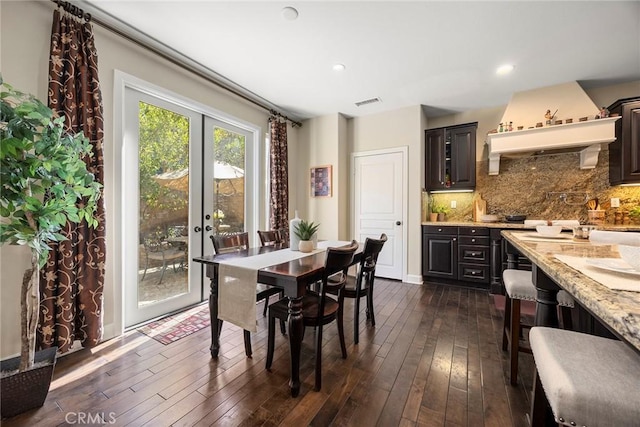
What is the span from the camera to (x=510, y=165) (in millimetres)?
4117

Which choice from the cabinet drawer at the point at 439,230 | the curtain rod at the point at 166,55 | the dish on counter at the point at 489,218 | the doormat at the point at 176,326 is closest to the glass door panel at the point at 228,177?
the curtain rod at the point at 166,55

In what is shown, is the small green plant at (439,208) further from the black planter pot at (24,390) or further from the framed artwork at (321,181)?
the black planter pot at (24,390)

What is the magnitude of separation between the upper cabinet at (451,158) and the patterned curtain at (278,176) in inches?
92.2

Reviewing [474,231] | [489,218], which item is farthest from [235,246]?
[489,218]

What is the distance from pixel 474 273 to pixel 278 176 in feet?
10.6

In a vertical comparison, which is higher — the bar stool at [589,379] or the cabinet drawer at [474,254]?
the bar stool at [589,379]

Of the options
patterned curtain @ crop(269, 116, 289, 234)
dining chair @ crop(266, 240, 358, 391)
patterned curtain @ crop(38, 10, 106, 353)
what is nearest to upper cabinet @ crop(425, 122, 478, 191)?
patterned curtain @ crop(269, 116, 289, 234)

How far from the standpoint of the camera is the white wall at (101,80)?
5.97 feet

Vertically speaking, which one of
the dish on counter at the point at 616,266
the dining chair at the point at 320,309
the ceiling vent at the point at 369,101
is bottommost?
the dining chair at the point at 320,309

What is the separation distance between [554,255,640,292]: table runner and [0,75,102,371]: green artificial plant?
2.47m

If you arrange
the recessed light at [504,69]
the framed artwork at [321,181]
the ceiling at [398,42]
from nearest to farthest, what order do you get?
the ceiling at [398,42]
the recessed light at [504,69]
the framed artwork at [321,181]

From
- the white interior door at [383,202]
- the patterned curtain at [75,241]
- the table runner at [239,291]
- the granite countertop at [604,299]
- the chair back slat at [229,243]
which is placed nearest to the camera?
the granite countertop at [604,299]

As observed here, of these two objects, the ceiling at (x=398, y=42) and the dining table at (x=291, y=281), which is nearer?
the dining table at (x=291, y=281)

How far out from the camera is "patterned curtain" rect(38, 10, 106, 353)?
191 centimetres
